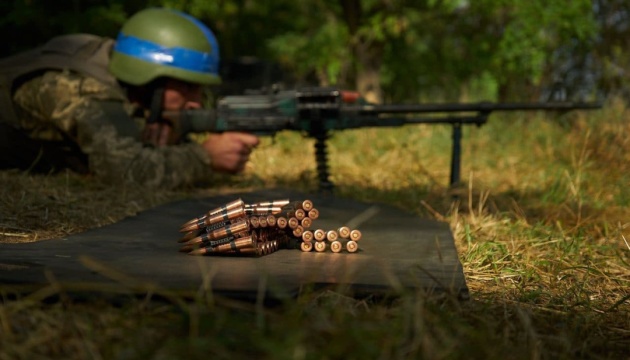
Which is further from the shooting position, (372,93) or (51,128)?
(372,93)

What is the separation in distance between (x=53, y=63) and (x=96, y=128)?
0.62 meters

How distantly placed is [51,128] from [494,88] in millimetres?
6721

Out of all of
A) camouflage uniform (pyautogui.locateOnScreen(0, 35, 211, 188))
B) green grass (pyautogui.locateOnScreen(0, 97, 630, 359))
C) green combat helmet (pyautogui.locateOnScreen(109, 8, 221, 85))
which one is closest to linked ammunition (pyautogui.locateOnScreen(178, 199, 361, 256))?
green grass (pyautogui.locateOnScreen(0, 97, 630, 359))

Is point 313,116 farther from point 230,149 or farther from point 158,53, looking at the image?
point 158,53

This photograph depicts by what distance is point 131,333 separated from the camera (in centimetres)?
228

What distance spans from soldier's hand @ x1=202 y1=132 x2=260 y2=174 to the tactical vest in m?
0.86

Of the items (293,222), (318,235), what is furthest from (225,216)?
(318,235)

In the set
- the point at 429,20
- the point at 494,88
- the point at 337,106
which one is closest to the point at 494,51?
the point at 494,88

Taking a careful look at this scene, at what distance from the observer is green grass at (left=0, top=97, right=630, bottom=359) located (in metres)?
2.22

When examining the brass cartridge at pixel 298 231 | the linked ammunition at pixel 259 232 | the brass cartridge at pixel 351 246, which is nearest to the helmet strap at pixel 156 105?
the linked ammunition at pixel 259 232

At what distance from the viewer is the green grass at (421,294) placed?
7.29 feet

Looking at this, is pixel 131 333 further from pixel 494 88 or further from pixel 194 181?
pixel 494 88

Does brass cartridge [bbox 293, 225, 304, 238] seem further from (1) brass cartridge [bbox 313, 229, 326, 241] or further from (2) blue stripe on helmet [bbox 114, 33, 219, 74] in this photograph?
(2) blue stripe on helmet [bbox 114, 33, 219, 74]

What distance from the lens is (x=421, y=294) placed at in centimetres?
268
